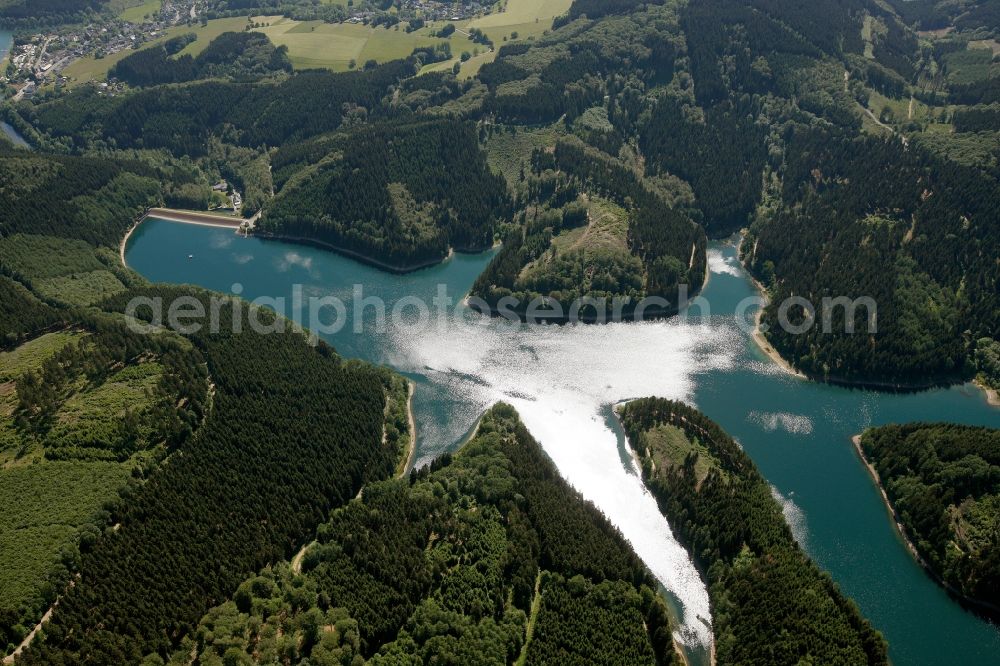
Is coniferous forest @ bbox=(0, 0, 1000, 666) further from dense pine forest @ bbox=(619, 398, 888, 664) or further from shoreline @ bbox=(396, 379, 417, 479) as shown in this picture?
shoreline @ bbox=(396, 379, 417, 479)

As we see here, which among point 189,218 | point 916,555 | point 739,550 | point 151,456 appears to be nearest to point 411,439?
point 151,456

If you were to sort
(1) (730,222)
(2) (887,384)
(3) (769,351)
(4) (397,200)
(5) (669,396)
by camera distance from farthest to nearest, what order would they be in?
(1) (730,222) → (4) (397,200) → (3) (769,351) → (2) (887,384) → (5) (669,396)

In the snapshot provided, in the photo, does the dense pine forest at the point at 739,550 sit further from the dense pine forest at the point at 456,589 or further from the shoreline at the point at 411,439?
the shoreline at the point at 411,439

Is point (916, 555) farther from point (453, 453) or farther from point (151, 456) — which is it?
point (151, 456)

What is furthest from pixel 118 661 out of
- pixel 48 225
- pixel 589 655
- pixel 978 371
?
pixel 978 371

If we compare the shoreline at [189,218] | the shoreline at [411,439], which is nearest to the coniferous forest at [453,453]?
the shoreline at [411,439]

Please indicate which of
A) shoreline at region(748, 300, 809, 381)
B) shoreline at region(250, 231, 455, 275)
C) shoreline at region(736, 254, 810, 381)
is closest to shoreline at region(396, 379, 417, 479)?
shoreline at region(250, 231, 455, 275)
